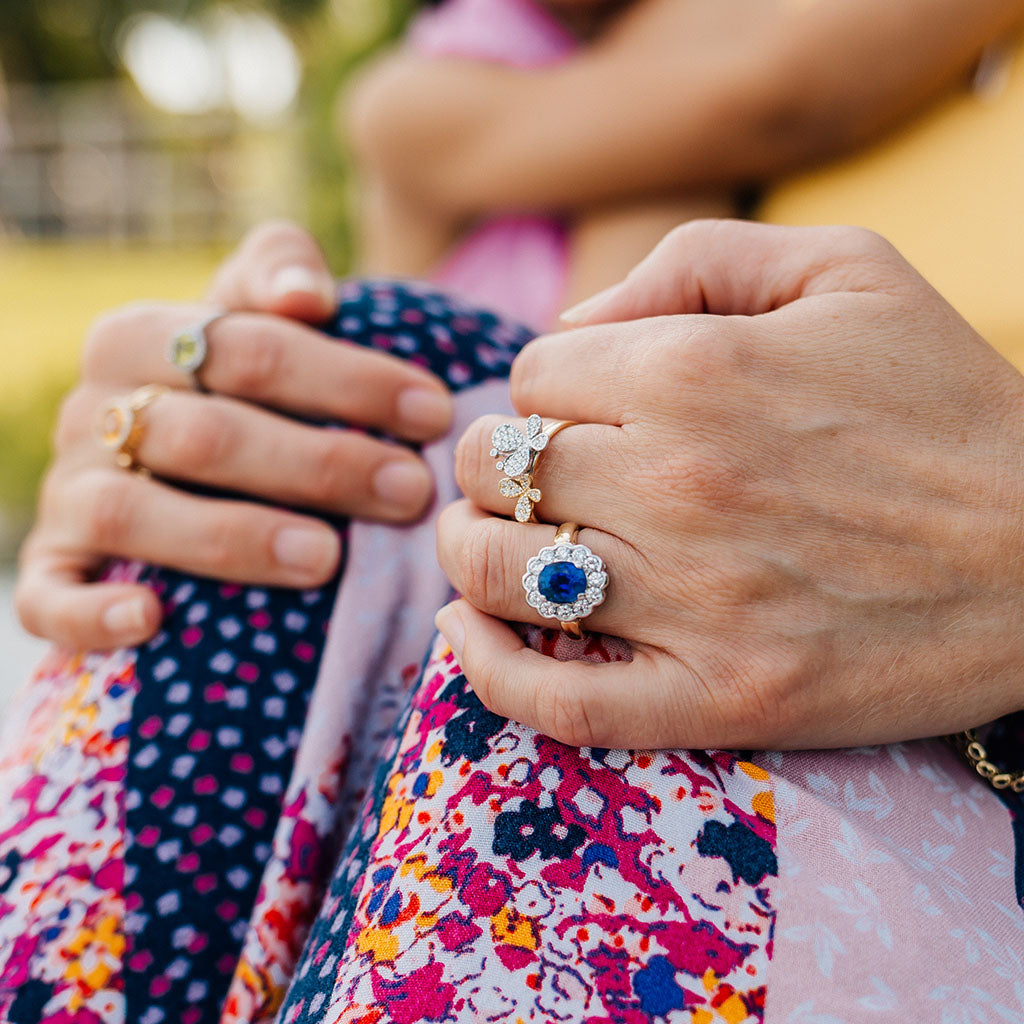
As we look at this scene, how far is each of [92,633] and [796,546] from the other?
68 cm

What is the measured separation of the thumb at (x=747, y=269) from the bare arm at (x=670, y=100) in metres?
0.54

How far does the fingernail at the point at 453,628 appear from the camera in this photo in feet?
2.25

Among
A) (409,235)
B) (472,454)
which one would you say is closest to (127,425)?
(472,454)

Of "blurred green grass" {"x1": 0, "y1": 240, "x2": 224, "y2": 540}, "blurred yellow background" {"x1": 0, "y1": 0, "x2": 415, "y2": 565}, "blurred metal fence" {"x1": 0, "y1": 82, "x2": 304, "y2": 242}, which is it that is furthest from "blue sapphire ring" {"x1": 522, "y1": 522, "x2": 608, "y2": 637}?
"blurred metal fence" {"x1": 0, "y1": 82, "x2": 304, "y2": 242}

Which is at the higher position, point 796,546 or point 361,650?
point 796,546

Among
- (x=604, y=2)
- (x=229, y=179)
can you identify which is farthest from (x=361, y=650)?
(x=229, y=179)

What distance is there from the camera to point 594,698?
612 millimetres

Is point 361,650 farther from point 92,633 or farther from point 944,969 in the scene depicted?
point 944,969

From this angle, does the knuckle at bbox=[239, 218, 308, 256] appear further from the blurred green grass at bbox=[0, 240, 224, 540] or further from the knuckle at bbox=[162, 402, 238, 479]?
the blurred green grass at bbox=[0, 240, 224, 540]

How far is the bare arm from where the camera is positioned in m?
1.08

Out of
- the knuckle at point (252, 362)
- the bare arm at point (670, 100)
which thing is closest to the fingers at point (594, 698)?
the knuckle at point (252, 362)

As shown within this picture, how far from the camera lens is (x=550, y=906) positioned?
1.88ft

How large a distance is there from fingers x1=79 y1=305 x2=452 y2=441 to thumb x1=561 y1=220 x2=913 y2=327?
9.9 inches

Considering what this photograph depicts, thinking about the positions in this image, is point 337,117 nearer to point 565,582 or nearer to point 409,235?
point 409,235
